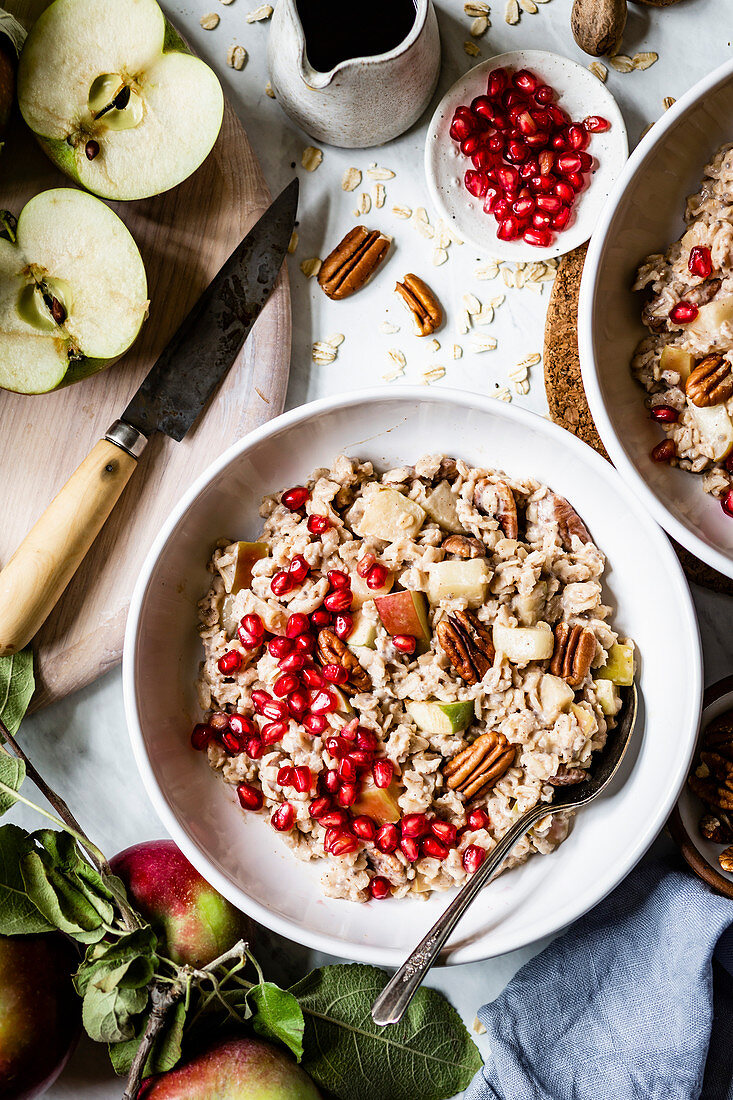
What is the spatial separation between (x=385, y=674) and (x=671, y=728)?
451 millimetres

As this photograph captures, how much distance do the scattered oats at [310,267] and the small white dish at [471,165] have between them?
0.24m

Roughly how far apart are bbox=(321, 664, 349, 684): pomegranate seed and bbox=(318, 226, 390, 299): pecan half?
0.70 metres

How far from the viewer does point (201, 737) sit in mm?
1466

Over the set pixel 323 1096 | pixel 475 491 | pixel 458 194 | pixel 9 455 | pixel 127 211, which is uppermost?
pixel 127 211

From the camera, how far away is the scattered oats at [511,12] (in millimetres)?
1576

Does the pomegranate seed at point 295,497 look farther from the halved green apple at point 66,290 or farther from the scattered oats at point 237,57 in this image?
the scattered oats at point 237,57

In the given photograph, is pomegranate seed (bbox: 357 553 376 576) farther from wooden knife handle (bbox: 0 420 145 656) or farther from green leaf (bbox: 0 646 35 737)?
green leaf (bbox: 0 646 35 737)

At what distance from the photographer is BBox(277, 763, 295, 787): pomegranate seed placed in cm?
137

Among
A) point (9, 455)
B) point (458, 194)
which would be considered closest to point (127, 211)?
point (9, 455)

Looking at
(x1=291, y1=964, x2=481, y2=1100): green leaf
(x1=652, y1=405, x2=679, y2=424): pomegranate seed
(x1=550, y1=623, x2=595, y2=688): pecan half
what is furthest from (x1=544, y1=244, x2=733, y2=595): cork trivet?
(x1=291, y1=964, x2=481, y2=1100): green leaf

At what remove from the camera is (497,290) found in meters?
1.61

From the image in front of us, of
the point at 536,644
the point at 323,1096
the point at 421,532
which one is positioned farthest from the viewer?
the point at 323,1096

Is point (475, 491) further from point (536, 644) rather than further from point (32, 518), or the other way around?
point (32, 518)

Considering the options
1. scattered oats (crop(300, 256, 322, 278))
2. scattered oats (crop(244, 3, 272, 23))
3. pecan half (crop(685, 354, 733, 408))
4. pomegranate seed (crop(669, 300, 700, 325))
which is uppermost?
scattered oats (crop(244, 3, 272, 23))
